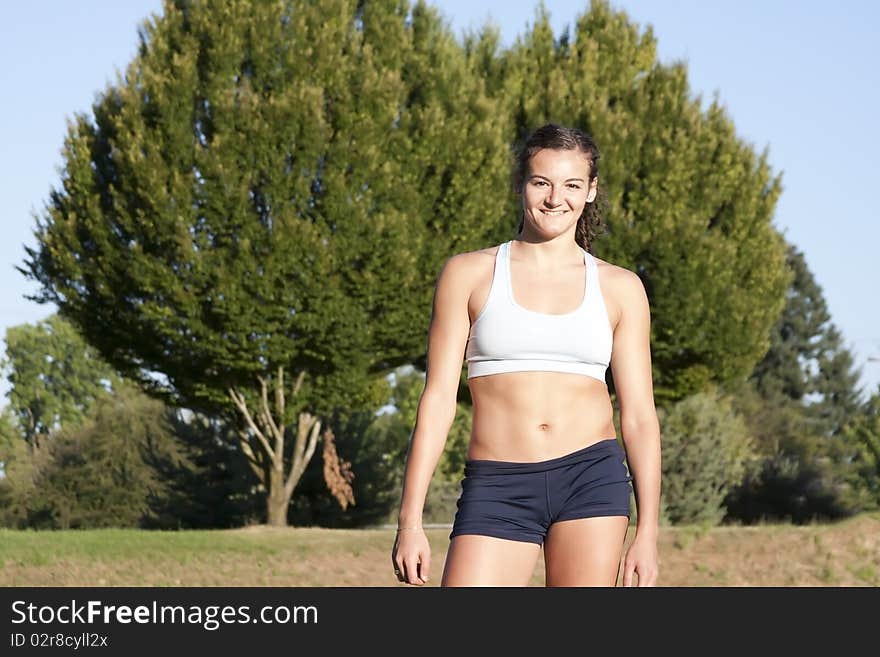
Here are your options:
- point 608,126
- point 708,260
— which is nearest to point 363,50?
point 608,126

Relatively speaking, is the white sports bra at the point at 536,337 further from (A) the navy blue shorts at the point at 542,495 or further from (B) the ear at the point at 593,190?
(B) the ear at the point at 593,190

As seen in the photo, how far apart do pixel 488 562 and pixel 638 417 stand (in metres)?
0.72

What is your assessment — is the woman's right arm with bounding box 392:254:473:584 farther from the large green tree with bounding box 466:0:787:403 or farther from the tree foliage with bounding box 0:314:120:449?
the tree foliage with bounding box 0:314:120:449

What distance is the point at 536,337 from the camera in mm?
4188

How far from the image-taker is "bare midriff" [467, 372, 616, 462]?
4.21 metres

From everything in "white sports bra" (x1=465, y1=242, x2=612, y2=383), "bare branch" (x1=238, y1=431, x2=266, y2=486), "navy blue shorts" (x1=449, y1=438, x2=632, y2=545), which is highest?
"bare branch" (x1=238, y1=431, x2=266, y2=486)

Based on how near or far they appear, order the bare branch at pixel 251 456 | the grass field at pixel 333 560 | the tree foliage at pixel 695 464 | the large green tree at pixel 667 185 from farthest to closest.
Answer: the tree foliage at pixel 695 464 → the large green tree at pixel 667 185 → the bare branch at pixel 251 456 → the grass field at pixel 333 560

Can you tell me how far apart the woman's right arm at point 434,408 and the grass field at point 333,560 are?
13547 mm

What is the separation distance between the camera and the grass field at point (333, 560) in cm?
1756

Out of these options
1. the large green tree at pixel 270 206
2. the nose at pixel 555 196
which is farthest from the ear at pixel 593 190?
the large green tree at pixel 270 206

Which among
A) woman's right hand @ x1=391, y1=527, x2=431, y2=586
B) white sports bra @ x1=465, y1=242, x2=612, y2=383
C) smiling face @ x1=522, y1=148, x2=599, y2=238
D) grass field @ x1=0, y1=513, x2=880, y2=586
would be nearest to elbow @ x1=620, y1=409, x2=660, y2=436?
white sports bra @ x1=465, y1=242, x2=612, y2=383

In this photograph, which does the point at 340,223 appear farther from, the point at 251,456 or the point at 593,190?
the point at 593,190

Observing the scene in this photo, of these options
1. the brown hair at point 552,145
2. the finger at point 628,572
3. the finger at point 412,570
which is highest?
the brown hair at point 552,145

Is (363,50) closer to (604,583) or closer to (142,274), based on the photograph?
(142,274)
